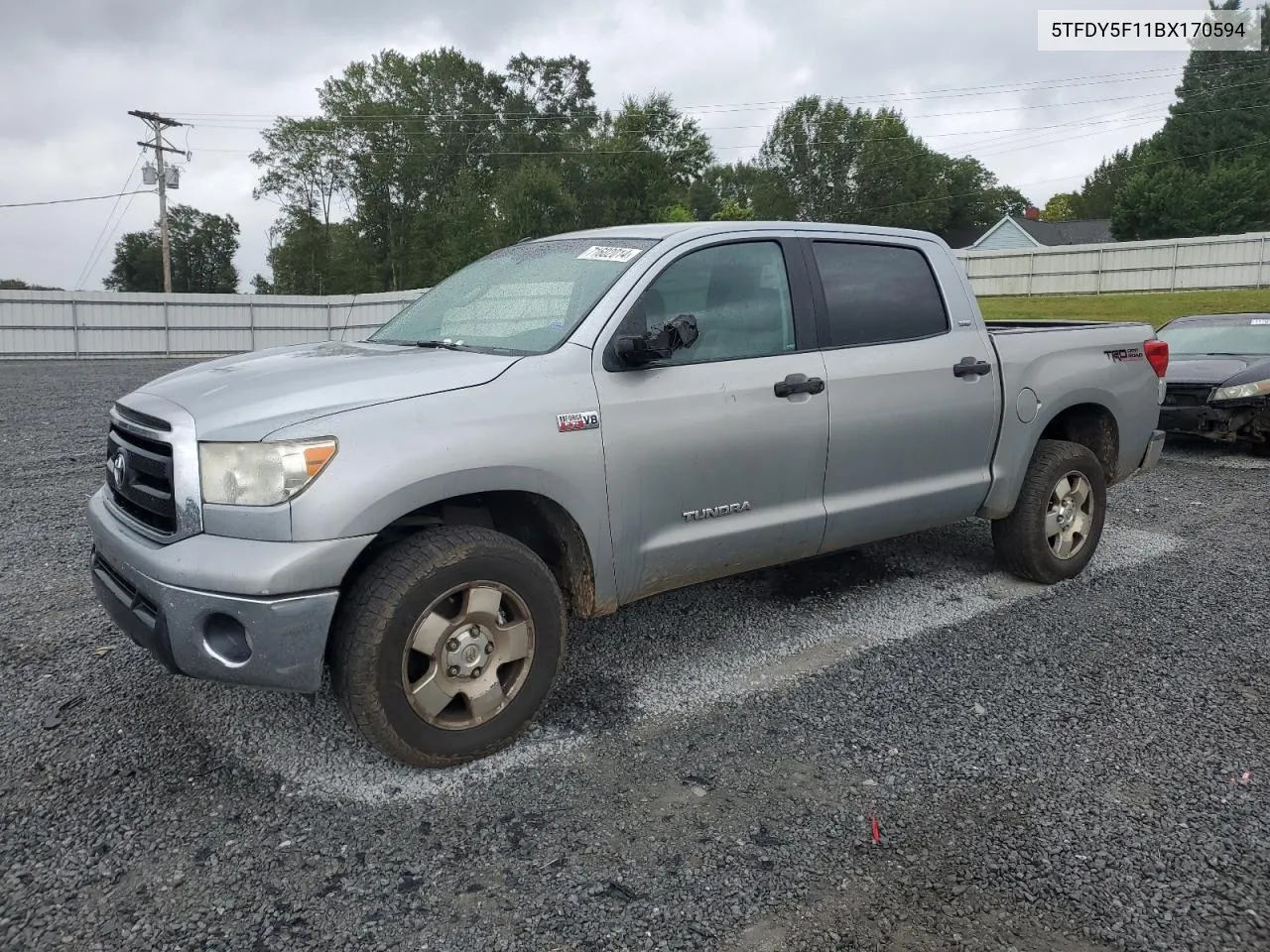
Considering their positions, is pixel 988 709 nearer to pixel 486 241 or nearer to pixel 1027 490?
pixel 1027 490

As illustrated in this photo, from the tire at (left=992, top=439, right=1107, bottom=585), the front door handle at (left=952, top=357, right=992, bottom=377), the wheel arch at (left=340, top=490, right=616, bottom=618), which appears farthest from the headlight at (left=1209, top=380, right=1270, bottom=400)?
the wheel arch at (left=340, top=490, right=616, bottom=618)

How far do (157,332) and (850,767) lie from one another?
28.9m

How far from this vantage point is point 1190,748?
3.31m

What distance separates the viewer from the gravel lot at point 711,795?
2432 mm

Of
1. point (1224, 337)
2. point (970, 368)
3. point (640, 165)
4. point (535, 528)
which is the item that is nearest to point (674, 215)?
point (640, 165)

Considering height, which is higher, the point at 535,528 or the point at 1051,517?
the point at 535,528

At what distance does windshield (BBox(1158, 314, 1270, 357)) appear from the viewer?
32.6ft

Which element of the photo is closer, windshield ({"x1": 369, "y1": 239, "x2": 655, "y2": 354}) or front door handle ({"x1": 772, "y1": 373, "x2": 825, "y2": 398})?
windshield ({"x1": 369, "y1": 239, "x2": 655, "y2": 354})

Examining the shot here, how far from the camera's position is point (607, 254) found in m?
3.90

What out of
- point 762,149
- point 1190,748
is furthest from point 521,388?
point 762,149

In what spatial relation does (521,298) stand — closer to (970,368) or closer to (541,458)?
(541,458)

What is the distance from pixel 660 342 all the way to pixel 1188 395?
8.03 meters

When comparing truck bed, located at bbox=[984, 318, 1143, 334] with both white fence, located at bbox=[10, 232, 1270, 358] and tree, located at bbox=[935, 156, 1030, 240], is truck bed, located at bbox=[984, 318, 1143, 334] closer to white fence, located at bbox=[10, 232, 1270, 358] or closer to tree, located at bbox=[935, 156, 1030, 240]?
white fence, located at bbox=[10, 232, 1270, 358]

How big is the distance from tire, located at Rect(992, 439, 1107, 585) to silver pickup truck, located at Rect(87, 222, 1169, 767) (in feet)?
0.09
